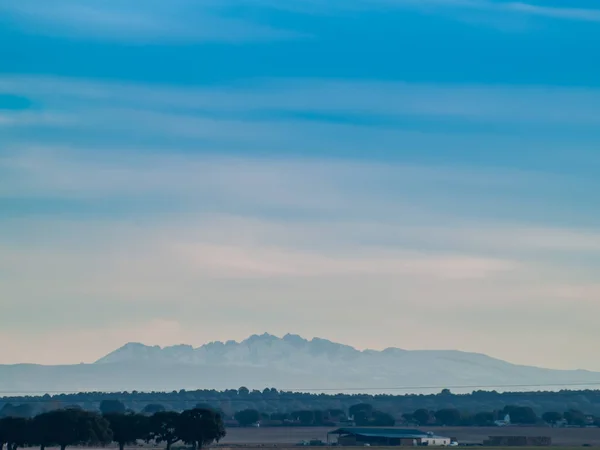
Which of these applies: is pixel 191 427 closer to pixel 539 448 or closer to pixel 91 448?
pixel 91 448

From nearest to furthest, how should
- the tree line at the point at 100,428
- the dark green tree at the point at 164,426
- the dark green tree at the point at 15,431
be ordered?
the tree line at the point at 100,428, the dark green tree at the point at 15,431, the dark green tree at the point at 164,426

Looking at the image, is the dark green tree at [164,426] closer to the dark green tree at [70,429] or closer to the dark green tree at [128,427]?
the dark green tree at [128,427]

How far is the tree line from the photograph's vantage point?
504ft

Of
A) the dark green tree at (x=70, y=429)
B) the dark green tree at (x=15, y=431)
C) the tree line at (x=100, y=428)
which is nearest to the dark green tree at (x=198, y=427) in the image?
the tree line at (x=100, y=428)

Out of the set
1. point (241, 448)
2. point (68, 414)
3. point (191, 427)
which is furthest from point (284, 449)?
point (68, 414)

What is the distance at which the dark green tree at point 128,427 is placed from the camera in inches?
6550

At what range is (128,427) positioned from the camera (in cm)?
16738

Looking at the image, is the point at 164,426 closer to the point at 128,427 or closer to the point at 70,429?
the point at 128,427

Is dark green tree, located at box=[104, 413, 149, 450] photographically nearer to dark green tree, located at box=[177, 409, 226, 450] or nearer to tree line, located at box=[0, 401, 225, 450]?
tree line, located at box=[0, 401, 225, 450]

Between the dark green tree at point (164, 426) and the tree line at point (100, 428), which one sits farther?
the dark green tree at point (164, 426)

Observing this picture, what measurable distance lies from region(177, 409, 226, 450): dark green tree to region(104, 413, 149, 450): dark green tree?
208 inches

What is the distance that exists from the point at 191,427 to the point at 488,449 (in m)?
50.7

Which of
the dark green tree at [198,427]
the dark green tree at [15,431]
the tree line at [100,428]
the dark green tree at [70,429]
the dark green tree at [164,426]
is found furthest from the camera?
the dark green tree at [164,426]

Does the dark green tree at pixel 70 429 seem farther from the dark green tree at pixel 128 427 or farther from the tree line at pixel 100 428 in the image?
the dark green tree at pixel 128 427
